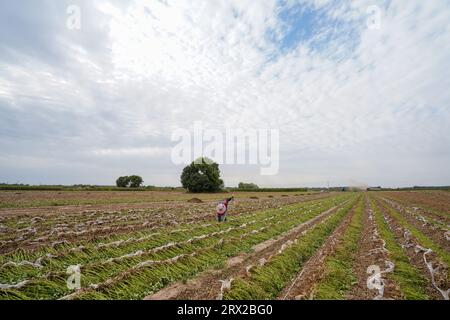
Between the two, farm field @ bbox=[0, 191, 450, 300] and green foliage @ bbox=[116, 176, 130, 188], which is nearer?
farm field @ bbox=[0, 191, 450, 300]

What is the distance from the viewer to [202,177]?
250 ft

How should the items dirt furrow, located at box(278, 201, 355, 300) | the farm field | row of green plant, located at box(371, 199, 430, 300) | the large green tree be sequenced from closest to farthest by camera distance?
the farm field < dirt furrow, located at box(278, 201, 355, 300) < row of green plant, located at box(371, 199, 430, 300) < the large green tree

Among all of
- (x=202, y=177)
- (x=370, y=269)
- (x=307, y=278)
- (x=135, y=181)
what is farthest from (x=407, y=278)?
(x=135, y=181)

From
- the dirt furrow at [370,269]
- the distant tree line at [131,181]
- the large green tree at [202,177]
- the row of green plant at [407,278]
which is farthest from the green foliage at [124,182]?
the row of green plant at [407,278]

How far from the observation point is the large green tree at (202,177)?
76.3 meters

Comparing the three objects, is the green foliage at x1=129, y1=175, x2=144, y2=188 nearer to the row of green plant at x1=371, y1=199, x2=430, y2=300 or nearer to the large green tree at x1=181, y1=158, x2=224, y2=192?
the large green tree at x1=181, y1=158, x2=224, y2=192

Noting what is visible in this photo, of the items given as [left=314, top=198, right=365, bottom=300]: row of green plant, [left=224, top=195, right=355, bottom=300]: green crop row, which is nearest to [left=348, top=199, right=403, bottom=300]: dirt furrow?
[left=314, top=198, right=365, bottom=300]: row of green plant

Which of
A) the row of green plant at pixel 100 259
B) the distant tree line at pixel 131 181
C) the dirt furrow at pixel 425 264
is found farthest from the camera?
the distant tree line at pixel 131 181

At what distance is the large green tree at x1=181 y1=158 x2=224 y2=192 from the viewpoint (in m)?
76.3

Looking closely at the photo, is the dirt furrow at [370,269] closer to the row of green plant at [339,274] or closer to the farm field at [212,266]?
the farm field at [212,266]

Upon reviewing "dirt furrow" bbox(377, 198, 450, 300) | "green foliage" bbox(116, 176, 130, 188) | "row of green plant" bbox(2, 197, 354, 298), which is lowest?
"dirt furrow" bbox(377, 198, 450, 300)

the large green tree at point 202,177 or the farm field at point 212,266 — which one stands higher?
the large green tree at point 202,177

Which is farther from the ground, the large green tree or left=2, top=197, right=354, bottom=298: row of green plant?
the large green tree
